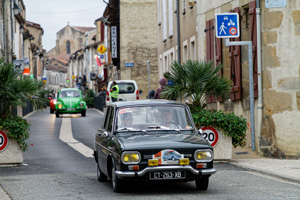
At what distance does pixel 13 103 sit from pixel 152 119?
484cm

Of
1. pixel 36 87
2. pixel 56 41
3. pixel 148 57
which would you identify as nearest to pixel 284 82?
pixel 36 87

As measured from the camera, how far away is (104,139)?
36.8 ft

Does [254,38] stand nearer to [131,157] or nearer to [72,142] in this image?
[72,142]

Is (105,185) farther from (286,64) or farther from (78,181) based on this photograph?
(286,64)

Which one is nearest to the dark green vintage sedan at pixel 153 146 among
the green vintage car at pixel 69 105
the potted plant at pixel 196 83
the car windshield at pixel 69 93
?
the potted plant at pixel 196 83

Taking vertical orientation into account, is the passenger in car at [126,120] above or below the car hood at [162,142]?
above

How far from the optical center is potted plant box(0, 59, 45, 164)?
14367 mm

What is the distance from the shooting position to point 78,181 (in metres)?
11.8

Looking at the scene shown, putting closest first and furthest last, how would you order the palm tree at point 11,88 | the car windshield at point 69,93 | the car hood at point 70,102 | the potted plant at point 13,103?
the potted plant at point 13,103, the palm tree at point 11,88, the car hood at point 70,102, the car windshield at point 69,93

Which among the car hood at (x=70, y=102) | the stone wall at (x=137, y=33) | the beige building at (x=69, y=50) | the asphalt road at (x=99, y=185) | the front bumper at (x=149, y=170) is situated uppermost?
the beige building at (x=69, y=50)

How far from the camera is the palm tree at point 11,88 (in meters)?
14.6

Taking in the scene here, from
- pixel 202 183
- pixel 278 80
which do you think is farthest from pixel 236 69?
pixel 202 183

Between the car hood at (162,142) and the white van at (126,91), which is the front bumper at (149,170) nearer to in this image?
the car hood at (162,142)

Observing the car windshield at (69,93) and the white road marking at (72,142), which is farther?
the car windshield at (69,93)
